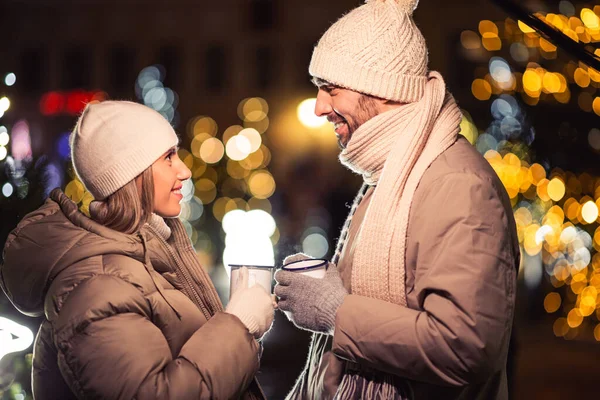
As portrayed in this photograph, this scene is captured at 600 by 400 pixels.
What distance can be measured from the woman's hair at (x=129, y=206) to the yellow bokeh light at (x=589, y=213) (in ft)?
69.5

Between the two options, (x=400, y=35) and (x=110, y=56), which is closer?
(x=400, y=35)

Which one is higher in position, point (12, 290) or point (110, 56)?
point (12, 290)

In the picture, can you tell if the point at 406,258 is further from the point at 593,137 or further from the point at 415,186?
the point at 593,137

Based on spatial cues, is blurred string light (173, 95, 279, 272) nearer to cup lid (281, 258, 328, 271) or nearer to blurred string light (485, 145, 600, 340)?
blurred string light (485, 145, 600, 340)

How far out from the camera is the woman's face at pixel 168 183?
3688 mm

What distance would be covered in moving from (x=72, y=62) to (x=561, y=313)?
1821 inches

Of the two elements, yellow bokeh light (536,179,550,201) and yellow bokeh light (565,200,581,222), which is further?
yellow bokeh light (536,179,550,201)

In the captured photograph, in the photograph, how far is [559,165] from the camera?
2317 centimetres

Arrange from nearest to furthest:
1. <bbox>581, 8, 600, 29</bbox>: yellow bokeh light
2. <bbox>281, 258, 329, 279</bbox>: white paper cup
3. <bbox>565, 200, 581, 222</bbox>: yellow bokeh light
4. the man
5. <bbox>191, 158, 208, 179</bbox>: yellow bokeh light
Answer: the man → <bbox>281, 258, 329, 279</bbox>: white paper cup → <bbox>581, 8, 600, 29</bbox>: yellow bokeh light → <bbox>565, 200, 581, 222</bbox>: yellow bokeh light → <bbox>191, 158, 208, 179</bbox>: yellow bokeh light

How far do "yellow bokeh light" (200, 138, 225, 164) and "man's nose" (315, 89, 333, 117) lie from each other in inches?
1953

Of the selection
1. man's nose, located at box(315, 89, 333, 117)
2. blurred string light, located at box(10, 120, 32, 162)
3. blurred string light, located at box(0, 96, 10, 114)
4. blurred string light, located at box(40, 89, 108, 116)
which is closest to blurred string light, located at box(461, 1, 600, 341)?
blurred string light, located at box(0, 96, 10, 114)

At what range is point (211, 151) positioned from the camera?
54562 mm

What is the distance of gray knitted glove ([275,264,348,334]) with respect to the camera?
3.63m

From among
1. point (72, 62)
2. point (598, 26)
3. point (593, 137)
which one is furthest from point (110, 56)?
point (598, 26)
